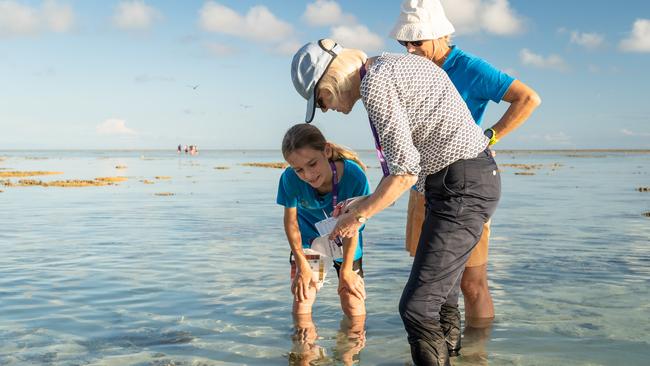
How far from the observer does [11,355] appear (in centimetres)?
538

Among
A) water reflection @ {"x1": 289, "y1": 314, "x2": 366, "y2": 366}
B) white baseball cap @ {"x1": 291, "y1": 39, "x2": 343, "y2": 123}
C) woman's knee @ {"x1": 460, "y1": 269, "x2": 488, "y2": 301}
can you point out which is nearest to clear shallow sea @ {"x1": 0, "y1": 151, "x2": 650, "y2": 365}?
water reflection @ {"x1": 289, "y1": 314, "x2": 366, "y2": 366}

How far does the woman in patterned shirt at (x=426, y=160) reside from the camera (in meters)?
3.30

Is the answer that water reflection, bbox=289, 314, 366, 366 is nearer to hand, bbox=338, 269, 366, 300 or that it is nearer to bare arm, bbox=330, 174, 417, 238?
hand, bbox=338, 269, 366, 300

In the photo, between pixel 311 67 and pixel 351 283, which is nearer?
pixel 311 67

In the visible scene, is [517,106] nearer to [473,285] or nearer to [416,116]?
[473,285]

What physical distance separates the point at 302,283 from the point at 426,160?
7.79 ft

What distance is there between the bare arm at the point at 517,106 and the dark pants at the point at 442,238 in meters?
1.27

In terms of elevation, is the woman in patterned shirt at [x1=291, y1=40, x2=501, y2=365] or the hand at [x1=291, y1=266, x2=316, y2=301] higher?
the woman in patterned shirt at [x1=291, y1=40, x2=501, y2=365]

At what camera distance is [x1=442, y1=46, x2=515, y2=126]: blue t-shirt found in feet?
15.4

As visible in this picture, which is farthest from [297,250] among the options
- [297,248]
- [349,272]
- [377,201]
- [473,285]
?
[377,201]

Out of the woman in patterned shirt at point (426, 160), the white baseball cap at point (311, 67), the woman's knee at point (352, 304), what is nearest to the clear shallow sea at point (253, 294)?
the woman's knee at point (352, 304)

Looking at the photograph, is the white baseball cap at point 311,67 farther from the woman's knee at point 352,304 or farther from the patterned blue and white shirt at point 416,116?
the woman's knee at point 352,304

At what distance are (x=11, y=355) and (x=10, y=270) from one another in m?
4.36

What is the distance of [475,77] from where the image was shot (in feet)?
15.4
